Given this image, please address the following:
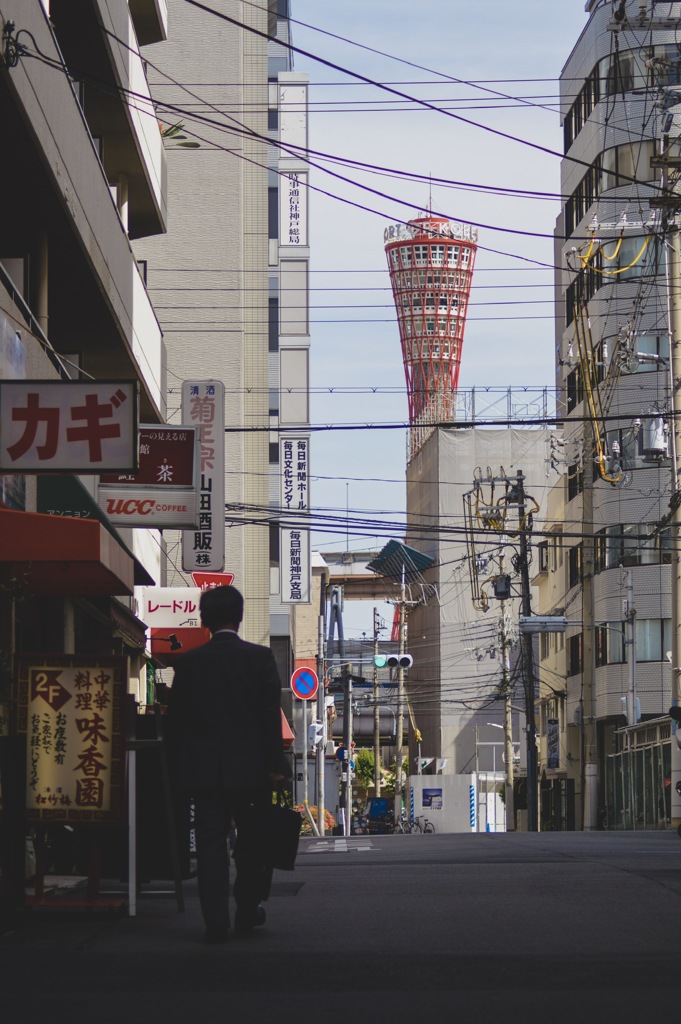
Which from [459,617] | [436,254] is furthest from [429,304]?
[459,617]

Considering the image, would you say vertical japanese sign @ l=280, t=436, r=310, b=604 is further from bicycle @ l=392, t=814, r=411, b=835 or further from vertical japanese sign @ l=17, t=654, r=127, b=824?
vertical japanese sign @ l=17, t=654, r=127, b=824

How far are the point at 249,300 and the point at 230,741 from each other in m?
35.8

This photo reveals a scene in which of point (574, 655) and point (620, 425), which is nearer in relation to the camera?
point (620, 425)

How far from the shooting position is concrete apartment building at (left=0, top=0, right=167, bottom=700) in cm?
1134

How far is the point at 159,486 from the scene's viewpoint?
18172mm

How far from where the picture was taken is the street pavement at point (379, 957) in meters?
5.28

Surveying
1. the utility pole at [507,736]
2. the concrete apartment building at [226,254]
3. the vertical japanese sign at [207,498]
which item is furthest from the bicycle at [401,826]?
the vertical japanese sign at [207,498]

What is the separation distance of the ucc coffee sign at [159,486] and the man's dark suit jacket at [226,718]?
10612 millimetres

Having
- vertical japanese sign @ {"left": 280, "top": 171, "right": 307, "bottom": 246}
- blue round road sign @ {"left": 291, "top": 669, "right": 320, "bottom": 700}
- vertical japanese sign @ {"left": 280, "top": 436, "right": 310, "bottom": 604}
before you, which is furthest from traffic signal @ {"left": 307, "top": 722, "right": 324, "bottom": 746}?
vertical japanese sign @ {"left": 280, "top": 171, "right": 307, "bottom": 246}

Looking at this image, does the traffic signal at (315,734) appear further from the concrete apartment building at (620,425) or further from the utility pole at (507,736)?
the utility pole at (507,736)

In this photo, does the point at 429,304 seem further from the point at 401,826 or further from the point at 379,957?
the point at 379,957

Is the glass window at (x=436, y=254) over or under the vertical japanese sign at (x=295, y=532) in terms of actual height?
over

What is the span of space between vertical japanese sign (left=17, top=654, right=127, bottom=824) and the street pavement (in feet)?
1.91

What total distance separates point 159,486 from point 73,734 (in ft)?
31.2
